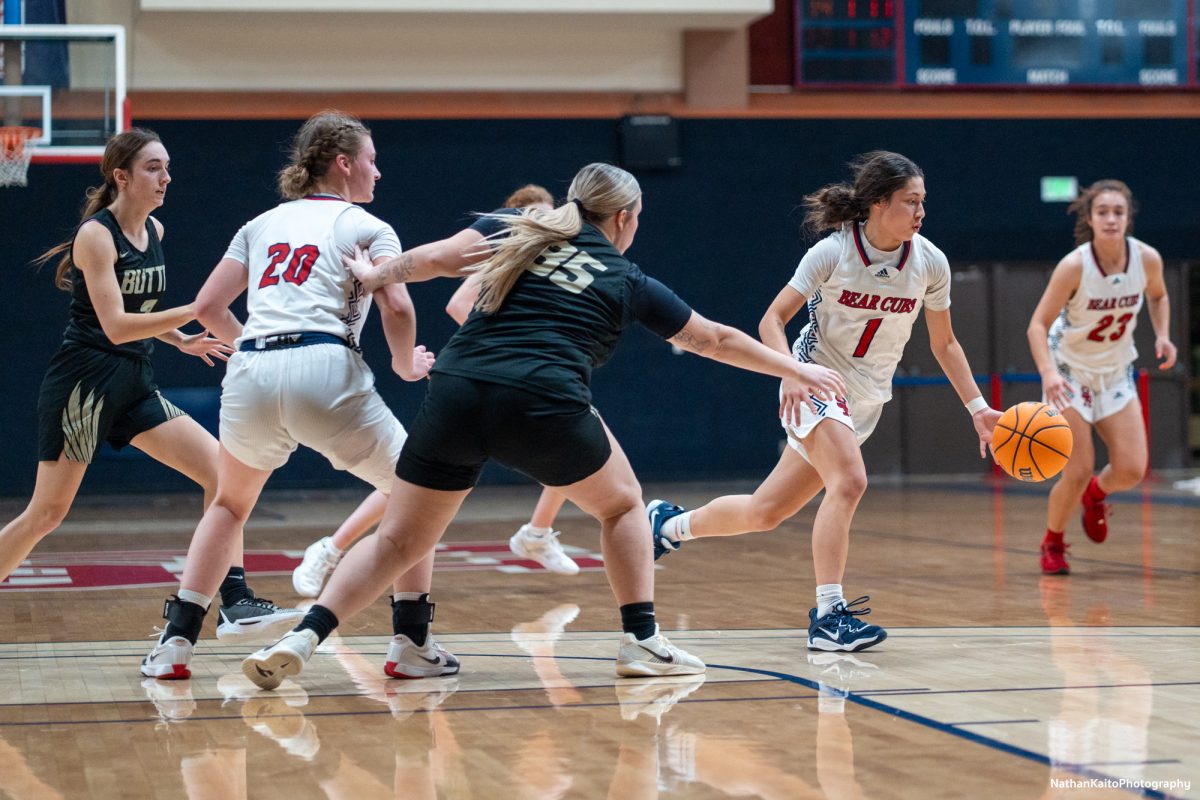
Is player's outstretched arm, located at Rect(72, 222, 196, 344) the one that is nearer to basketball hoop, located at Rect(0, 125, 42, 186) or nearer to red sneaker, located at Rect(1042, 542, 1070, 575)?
red sneaker, located at Rect(1042, 542, 1070, 575)

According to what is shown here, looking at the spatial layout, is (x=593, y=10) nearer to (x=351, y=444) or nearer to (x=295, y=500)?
(x=295, y=500)

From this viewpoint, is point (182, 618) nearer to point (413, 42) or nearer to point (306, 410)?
point (306, 410)

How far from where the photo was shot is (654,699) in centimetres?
386

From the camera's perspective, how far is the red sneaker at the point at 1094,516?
24.3ft

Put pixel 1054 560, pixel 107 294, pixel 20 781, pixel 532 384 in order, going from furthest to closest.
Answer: pixel 1054 560
pixel 107 294
pixel 532 384
pixel 20 781

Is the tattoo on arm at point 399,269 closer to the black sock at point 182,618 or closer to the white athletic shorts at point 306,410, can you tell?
the white athletic shorts at point 306,410

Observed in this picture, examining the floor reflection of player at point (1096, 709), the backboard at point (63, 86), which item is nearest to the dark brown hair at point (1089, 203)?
the floor reflection of player at point (1096, 709)

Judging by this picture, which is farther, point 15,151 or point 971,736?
point 15,151

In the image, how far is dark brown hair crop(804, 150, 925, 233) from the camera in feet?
→ 16.0

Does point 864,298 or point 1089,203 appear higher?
point 1089,203

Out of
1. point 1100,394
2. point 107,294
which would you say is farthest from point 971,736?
point 1100,394

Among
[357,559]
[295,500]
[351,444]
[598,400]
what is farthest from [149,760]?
[598,400]

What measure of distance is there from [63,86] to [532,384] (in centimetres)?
703

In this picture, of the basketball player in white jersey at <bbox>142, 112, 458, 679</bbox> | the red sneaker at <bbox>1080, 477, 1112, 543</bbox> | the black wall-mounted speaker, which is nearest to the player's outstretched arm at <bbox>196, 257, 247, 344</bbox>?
the basketball player in white jersey at <bbox>142, 112, 458, 679</bbox>
